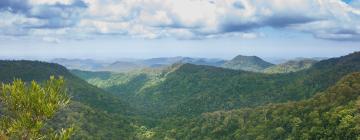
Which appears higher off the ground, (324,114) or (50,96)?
(50,96)

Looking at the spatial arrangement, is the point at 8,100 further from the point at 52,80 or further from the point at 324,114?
the point at 324,114

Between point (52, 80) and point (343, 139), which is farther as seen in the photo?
point (343, 139)

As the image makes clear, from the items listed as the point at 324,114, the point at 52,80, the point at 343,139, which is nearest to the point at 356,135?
the point at 343,139

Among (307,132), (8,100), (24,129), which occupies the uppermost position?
(8,100)

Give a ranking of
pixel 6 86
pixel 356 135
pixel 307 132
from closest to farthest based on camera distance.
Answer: pixel 6 86 < pixel 356 135 < pixel 307 132

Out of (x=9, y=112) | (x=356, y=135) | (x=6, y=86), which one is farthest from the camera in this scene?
(x=356, y=135)

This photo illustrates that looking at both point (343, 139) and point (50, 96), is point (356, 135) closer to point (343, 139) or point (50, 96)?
point (343, 139)
